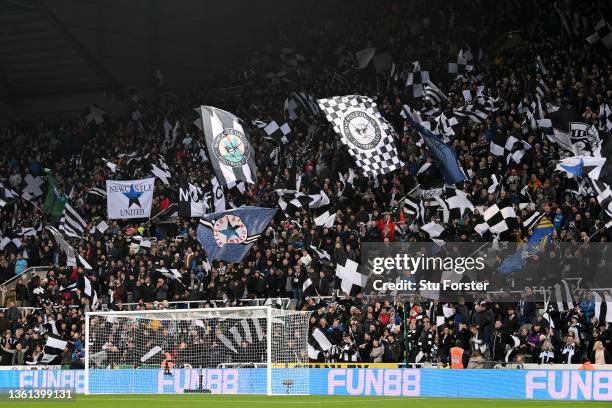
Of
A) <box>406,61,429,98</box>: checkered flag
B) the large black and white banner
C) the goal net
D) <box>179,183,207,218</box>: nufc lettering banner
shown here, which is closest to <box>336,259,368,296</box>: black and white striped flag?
the goal net

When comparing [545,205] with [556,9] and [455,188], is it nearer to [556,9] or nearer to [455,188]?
[455,188]

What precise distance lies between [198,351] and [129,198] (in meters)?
10.9

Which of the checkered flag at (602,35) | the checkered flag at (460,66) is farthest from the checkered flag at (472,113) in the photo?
the checkered flag at (602,35)

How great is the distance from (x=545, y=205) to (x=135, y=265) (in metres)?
13.8

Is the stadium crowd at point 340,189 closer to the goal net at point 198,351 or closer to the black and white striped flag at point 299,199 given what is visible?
the black and white striped flag at point 299,199

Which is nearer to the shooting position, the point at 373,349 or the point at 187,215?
the point at 373,349

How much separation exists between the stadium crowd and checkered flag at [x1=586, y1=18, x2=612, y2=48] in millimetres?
261

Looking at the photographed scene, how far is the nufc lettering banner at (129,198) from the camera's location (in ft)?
129

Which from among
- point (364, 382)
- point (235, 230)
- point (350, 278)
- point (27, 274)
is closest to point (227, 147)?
point (235, 230)

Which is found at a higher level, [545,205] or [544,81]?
[544,81]

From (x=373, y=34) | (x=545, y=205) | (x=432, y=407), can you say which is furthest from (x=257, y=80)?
(x=432, y=407)

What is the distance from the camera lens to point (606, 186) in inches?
1072

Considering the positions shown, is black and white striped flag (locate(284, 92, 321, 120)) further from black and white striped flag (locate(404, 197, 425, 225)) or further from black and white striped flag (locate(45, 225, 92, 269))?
black and white striped flag (locate(45, 225, 92, 269))

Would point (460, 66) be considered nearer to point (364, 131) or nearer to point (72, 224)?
point (364, 131)
